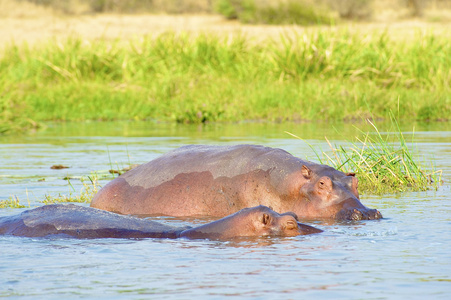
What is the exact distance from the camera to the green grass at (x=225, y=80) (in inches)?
579

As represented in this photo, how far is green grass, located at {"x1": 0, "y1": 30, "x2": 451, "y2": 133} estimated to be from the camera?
1470cm

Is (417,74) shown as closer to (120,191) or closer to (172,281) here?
(120,191)

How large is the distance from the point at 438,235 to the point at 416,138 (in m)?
6.55

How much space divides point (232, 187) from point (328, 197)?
0.70 meters

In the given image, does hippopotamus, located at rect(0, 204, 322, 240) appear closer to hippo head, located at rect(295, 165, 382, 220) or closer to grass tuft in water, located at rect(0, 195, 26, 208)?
hippo head, located at rect(295, 165, 382, 220)

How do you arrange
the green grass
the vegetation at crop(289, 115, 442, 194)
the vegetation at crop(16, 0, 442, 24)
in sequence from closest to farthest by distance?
the vegetation at crop(289, 115, 442, 194) → the green grass → the vegetation at crop(16, 0, 442, 24)

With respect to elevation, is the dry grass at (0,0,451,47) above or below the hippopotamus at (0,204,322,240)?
above

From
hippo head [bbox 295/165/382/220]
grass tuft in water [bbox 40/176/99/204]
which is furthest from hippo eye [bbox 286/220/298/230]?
grass tuft in water [bbox 40/176/99/204]

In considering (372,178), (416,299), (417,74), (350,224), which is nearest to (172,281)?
(416,299)

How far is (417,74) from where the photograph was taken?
16266mm

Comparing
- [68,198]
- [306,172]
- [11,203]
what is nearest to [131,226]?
[306,172]

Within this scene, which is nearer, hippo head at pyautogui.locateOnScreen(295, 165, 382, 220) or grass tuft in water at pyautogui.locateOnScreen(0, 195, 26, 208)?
hippo head at pyautogui.locateOnScreen(295, 165, 382, 220)

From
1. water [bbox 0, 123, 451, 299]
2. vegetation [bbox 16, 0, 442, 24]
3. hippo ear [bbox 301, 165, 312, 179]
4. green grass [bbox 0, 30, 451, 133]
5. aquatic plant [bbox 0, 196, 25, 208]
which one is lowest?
aquatic plant [bbox 0, 196, 25, 208]

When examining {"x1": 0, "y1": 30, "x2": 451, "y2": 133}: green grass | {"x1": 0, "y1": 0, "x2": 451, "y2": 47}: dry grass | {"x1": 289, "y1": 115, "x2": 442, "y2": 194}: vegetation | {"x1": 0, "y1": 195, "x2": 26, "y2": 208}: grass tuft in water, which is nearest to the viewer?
{"x1": 0, "y1": 195, "x2": 26, "y2": 208}: grass tuft in water
